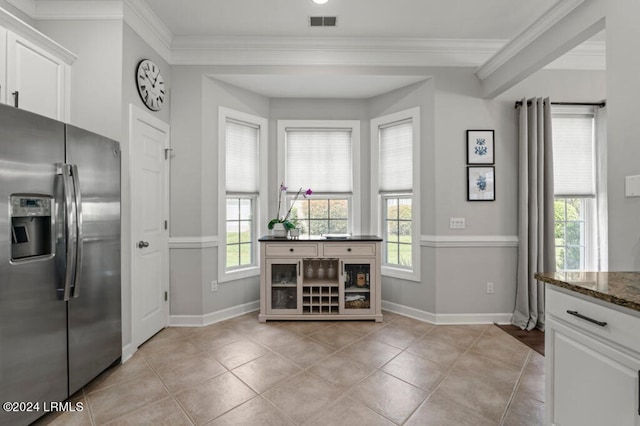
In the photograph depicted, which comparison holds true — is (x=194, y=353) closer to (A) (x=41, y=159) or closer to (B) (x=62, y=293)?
(B) (x=62, y=293)

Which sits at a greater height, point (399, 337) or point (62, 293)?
point (62, 293)

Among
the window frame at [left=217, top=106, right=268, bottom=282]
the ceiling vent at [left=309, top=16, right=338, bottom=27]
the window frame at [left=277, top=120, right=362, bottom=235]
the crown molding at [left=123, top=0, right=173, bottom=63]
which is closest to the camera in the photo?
the crown molding at [left=123, top=0, right=173, bottom=63]

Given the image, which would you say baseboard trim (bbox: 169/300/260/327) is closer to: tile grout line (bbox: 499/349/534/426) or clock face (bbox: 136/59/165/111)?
clock face (bbox: 136/59/165/111)

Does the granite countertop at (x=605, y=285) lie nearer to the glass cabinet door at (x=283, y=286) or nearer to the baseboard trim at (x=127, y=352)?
the glass cabinet door at (x=283, y=286)

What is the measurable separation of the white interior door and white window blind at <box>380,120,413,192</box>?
245cm

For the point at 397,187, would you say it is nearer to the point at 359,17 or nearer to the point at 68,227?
the point at 359,17

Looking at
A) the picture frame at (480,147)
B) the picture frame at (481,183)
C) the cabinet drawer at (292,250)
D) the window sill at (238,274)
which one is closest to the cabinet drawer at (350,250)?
the cabinet drawer at (292,250)

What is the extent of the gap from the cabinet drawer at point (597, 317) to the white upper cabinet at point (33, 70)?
3154 mm

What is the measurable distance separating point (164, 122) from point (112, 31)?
81cm

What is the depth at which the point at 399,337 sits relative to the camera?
8.89 feet

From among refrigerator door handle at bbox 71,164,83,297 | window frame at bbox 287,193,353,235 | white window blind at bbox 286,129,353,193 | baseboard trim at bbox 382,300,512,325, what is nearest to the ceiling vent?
white window blind at bbox 286,129,353,193

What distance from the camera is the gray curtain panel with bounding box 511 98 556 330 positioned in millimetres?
2916

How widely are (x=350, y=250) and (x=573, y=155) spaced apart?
2.65m

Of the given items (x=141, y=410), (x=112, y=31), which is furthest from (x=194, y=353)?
(x=112, y=31)
